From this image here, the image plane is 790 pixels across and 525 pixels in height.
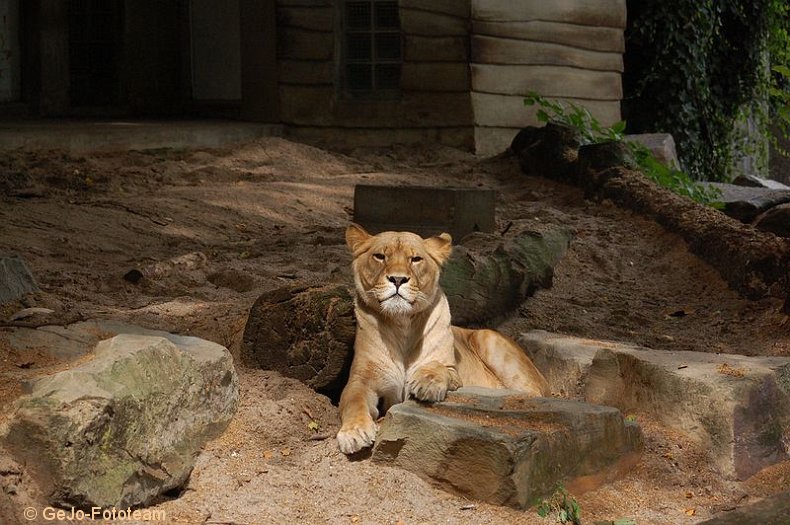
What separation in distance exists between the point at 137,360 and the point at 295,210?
553 cm

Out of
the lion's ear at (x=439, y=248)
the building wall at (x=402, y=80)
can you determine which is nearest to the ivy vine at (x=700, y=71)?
the building wall at (x=402, y=80)

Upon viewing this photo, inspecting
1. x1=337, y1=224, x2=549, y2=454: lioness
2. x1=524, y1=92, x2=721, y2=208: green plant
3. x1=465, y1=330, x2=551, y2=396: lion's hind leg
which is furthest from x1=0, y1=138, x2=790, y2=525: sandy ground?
x1=524, y1=92, x2=721, y2=208: green plant

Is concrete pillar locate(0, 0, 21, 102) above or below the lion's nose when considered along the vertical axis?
above

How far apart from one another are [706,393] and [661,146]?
27.3ft

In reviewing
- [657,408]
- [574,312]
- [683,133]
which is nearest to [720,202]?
[683,133]

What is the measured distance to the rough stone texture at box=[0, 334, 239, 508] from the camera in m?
3.83

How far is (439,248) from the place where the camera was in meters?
5.60

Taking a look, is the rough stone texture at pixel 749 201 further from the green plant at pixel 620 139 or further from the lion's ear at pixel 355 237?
the lion's ear at pixel 355 237

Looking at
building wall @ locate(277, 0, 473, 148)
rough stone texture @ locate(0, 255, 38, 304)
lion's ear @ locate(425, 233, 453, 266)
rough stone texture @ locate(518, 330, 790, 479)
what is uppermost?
building wall @ locate(277, 0, 473, 148)

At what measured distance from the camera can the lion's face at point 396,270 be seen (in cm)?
524

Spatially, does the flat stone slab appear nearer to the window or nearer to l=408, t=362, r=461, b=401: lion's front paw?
l=408, t=362, r=461, b=401: lion's front paw

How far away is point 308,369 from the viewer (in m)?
5.55

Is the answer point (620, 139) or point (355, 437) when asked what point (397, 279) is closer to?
point (355, 437)

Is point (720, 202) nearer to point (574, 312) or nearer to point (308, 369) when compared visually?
point (574, 312)
